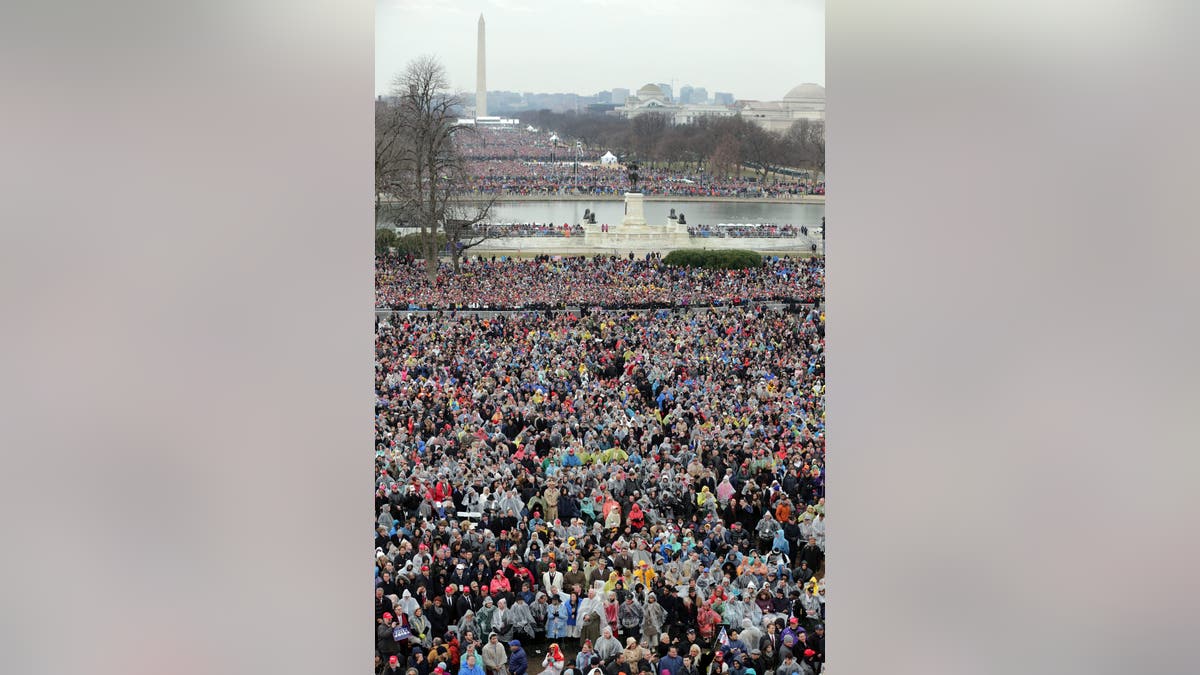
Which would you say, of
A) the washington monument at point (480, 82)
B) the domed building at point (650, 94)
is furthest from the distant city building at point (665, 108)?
the washington monument at point (480, 82)

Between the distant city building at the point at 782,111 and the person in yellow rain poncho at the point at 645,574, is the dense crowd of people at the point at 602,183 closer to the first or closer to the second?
the distant city building at the point at 782,111

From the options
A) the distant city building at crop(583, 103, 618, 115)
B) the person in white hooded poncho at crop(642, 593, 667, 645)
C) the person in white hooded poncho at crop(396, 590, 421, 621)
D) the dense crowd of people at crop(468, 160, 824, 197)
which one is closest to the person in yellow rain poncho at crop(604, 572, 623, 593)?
the person in white hooded poncho at crop(642, 593, 667, 645)

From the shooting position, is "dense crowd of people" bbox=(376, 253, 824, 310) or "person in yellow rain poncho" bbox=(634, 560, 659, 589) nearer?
"person in yellow rain poncho" bbox=(634, 560, 659, 589)

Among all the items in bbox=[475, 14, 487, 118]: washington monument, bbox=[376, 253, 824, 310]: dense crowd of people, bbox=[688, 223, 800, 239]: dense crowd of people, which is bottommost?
bbox=[376, 253, 824, 310]: dense crowd of people

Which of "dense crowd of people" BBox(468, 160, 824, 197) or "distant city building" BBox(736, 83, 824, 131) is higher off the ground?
"distant city building" BBox(736, 83, 824, 131)

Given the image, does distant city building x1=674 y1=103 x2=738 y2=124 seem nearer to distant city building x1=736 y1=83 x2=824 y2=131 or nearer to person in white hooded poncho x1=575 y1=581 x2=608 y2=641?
distant city building x1=736 y1=83 x2=824 y2=131
